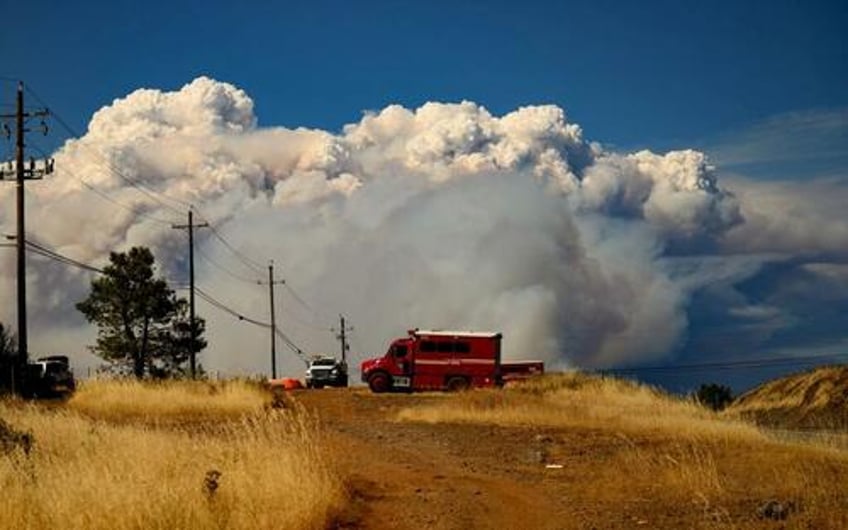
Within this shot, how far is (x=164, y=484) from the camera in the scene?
1200 cm

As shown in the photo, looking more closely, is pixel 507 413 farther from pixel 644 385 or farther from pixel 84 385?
pixel 84 385

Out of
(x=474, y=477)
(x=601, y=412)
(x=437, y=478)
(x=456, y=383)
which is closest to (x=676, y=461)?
(x=474, y=477)

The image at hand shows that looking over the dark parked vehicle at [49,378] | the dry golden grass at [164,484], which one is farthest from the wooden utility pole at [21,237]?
the dry golden grass at [164,484]

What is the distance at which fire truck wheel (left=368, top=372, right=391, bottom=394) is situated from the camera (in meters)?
54.6

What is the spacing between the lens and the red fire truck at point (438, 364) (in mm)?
53969

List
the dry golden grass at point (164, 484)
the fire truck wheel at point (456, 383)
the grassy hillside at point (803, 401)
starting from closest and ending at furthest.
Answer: the dry golden grass at point (164, 484)
the grassy hillside at point (803, 401)
the fire truck wheel at point (456, 383)

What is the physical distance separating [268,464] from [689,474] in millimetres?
7389

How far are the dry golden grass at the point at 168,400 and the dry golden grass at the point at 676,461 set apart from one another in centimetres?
586

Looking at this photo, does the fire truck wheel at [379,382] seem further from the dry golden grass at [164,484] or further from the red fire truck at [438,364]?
the dry golden grass at [164,484]

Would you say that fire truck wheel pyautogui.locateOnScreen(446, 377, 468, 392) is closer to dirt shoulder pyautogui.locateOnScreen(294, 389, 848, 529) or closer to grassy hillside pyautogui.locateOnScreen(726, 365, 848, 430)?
grassy hillside pyautogui.locateOnScreen(726, 365, 848, 430)

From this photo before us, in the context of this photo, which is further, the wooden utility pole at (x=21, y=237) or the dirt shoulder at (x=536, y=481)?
the wooden utility pole at (x=21, y=237)

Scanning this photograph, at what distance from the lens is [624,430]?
1069 inches

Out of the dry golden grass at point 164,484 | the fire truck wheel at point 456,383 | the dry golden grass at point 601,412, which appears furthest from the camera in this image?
the fire truck wheel at point 456,383

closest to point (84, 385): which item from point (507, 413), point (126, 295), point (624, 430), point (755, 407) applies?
point (507, 413)
